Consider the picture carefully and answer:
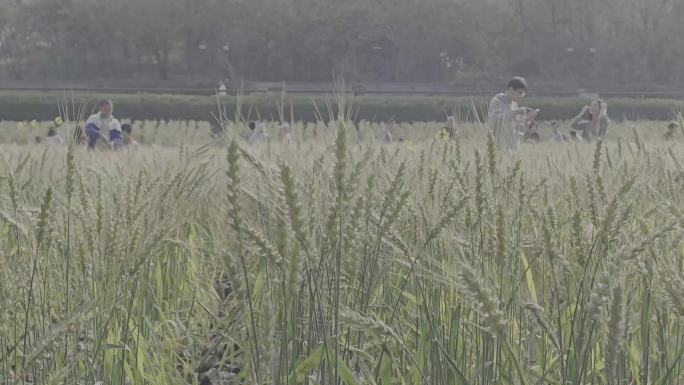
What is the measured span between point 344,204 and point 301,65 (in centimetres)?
5291

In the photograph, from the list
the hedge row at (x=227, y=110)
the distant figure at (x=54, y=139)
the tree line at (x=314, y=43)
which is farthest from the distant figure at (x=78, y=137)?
the tree line at (x=314, y=43)

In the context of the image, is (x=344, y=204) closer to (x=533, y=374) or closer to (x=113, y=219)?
(x=113, y=219)

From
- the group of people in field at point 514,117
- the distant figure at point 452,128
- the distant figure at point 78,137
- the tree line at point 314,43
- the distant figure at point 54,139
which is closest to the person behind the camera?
the distant figure at point 78,137

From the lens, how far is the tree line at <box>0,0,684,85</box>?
2069 inches

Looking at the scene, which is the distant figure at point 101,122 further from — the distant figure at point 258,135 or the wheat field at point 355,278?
the wheat field at point 355,278

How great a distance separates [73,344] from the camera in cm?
191

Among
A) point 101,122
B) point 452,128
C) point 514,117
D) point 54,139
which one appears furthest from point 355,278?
point 54,139

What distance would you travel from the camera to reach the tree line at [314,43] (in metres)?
52.6

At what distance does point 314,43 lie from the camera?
173 ft

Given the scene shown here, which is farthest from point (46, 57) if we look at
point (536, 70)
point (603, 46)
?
point (603, 46)

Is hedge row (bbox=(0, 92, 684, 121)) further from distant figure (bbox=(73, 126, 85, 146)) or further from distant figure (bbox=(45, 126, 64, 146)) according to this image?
distant figure (bbox=(73, 126, 85, 146))

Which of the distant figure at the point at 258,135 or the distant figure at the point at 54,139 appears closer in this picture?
the distant figure at the point at 258,135

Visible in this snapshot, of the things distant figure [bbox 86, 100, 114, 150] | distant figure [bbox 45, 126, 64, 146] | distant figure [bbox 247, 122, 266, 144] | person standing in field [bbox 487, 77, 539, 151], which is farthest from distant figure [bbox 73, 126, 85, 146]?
distant figure [bbox 86, 100, 114, 150]

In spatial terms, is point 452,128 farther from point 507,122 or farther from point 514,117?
point 514,117
